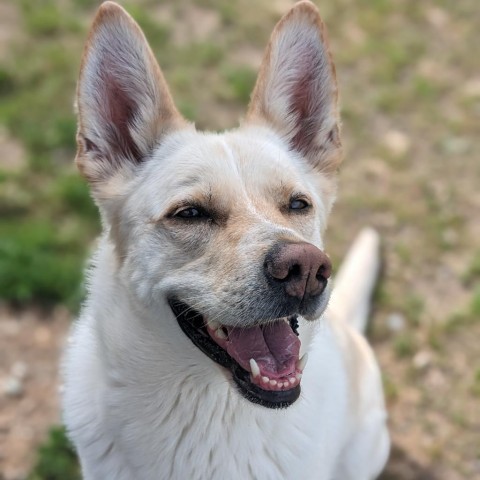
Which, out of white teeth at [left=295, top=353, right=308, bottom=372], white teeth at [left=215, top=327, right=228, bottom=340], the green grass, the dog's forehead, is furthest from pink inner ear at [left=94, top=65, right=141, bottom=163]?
the green grass

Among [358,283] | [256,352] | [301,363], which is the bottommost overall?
[358,283]

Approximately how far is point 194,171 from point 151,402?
948 millimetres

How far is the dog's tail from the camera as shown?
13.3ft

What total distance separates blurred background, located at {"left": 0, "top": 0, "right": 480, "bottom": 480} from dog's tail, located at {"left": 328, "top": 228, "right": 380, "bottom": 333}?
0.86 ft

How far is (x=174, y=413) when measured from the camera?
9.24 ft

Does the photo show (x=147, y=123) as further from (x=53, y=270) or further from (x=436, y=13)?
(x=436, y=13)

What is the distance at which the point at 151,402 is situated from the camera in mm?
2812

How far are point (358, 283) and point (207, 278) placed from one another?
1899 millimetres

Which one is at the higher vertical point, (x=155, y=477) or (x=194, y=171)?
(x=194, y=171)

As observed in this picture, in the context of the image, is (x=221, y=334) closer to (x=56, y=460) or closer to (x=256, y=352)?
(x=256, y=352)

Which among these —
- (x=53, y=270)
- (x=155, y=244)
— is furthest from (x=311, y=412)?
(x=53, y=270)

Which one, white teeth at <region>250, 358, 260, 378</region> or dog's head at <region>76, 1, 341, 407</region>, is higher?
dog's head at <region>76, 1, 341, 407</region>

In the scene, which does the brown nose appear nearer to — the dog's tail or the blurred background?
the dog's tail

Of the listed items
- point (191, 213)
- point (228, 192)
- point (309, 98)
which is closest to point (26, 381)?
point (191, 213)
